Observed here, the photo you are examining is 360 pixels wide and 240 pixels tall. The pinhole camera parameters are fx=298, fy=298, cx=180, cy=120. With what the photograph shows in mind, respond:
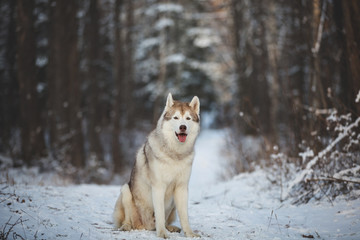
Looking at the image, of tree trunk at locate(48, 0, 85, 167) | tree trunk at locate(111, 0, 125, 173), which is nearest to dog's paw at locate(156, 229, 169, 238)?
tree trunk at locate(48, 0, 85, 167)

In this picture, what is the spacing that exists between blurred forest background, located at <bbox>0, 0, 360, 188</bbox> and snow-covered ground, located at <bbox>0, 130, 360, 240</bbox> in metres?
1.24

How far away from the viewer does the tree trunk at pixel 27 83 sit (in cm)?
1173

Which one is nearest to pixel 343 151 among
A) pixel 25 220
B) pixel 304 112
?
pixel 304 112

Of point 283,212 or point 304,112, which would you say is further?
point 304,112

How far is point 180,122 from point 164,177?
83 centimetres

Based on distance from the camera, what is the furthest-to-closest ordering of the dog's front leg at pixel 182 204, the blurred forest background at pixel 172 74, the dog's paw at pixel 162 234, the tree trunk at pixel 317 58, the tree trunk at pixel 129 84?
the tree trunk at pixel 129 84, the tree trunk at pixel 317 58, the blurred forest background at pixel 172 74, the dog's front leg at pixel 182 204, the dog's paw at pixel 162 234

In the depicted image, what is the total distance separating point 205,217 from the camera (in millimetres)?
5457

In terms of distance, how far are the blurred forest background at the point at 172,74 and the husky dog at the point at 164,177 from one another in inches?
125

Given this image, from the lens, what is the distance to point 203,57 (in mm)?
25094

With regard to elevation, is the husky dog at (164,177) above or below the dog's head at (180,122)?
below

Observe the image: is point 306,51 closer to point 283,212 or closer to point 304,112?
point 304,112

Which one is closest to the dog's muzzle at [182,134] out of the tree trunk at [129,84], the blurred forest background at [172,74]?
the blurred forest background at [172,74]

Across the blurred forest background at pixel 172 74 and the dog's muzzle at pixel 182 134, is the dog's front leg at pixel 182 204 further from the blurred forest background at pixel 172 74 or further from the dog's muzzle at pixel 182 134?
the blurred forest background at pixel 172 74

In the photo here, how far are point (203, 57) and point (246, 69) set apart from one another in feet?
22.6
